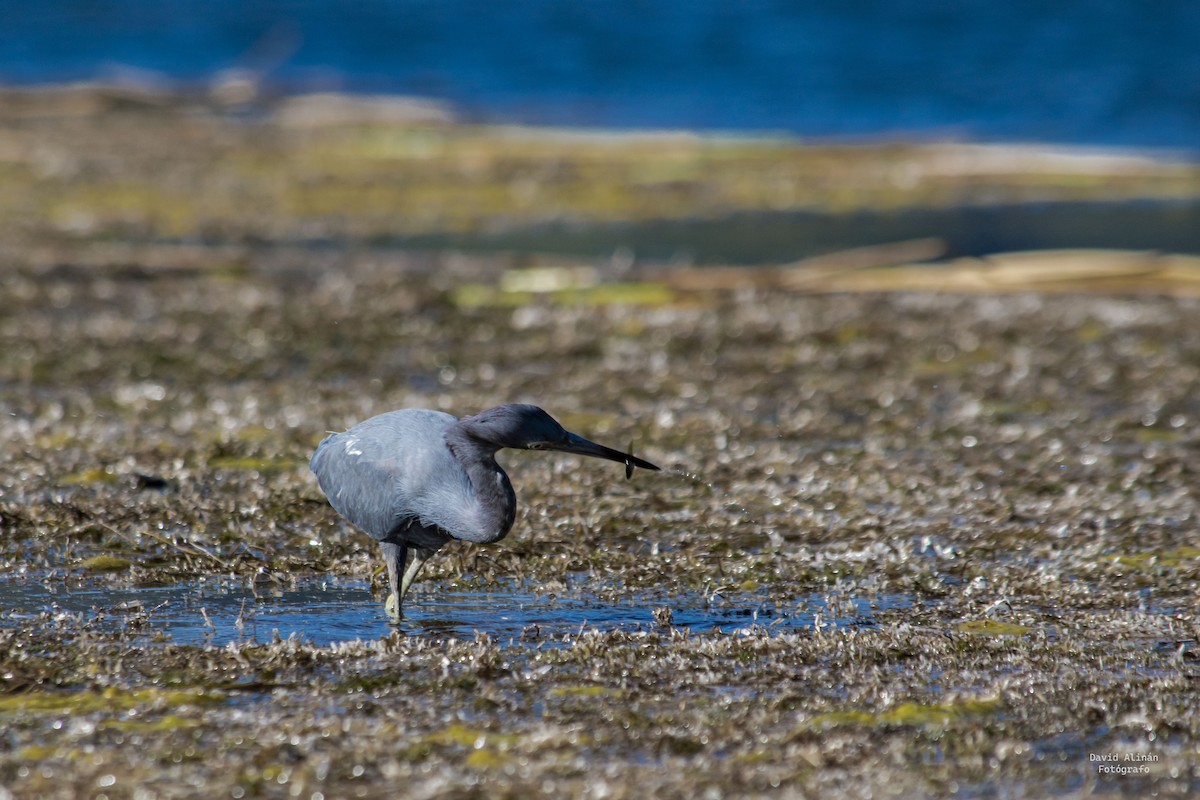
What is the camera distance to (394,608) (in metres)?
10.3

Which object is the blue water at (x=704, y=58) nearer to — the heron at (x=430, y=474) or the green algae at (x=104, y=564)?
the green algae at (x=104, y=564)

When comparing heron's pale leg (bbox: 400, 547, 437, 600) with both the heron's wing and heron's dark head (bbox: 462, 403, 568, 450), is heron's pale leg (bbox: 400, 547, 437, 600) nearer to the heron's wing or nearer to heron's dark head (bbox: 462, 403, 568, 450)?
the heron's wing

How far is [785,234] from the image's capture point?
3262cm

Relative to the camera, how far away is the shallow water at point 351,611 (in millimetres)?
10047

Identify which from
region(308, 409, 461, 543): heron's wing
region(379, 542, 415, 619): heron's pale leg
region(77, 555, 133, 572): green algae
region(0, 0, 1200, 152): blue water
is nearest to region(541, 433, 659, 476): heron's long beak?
region(308, 409, 461, 543): heron's wing

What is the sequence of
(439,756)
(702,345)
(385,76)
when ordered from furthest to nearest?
(385,76)
(702,345)
(439,756)

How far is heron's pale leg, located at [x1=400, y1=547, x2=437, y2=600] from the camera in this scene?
1035cm

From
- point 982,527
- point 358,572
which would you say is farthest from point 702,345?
point 358,572

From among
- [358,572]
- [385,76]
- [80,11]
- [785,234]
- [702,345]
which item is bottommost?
[358,572]

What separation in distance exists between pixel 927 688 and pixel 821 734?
1.02 m

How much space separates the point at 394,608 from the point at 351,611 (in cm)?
44

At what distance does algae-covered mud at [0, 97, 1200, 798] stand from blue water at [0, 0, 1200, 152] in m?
33.6

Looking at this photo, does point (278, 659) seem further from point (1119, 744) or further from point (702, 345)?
point (702, 345)

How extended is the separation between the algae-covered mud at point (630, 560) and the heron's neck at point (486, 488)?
701 millimetres
